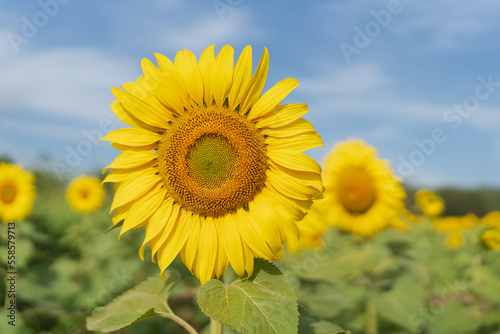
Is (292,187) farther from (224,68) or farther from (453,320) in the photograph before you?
(453,320)

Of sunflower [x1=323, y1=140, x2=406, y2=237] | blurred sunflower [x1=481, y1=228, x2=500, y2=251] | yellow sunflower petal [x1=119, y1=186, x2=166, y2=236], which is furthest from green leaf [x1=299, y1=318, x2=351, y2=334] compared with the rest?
blurred sunflower [x1=481, y1=228, x2=500, y2=251]

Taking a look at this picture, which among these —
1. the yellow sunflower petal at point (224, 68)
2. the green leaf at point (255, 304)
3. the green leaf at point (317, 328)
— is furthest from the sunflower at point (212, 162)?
the green leaf at point (317, 328)

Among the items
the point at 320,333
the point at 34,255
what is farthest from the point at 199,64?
the point at 34,255

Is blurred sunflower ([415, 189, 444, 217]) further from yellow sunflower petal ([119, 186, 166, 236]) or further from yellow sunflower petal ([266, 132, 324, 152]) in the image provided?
yellow sunflower petal ([119, 186, 166, 236])

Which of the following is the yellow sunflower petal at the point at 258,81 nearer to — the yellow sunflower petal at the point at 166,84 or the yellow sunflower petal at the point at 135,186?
the yellow sunflower petal at the point at 166,84

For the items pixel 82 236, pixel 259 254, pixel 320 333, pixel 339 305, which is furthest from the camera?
pixel 82 236

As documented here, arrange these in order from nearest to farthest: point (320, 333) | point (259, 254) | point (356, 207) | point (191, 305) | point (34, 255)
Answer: point (259, 254), point (320, 333), point (356, 207), point (191, 305), point (34, 255)

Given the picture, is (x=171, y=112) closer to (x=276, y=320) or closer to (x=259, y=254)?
(x=259, y=254)
